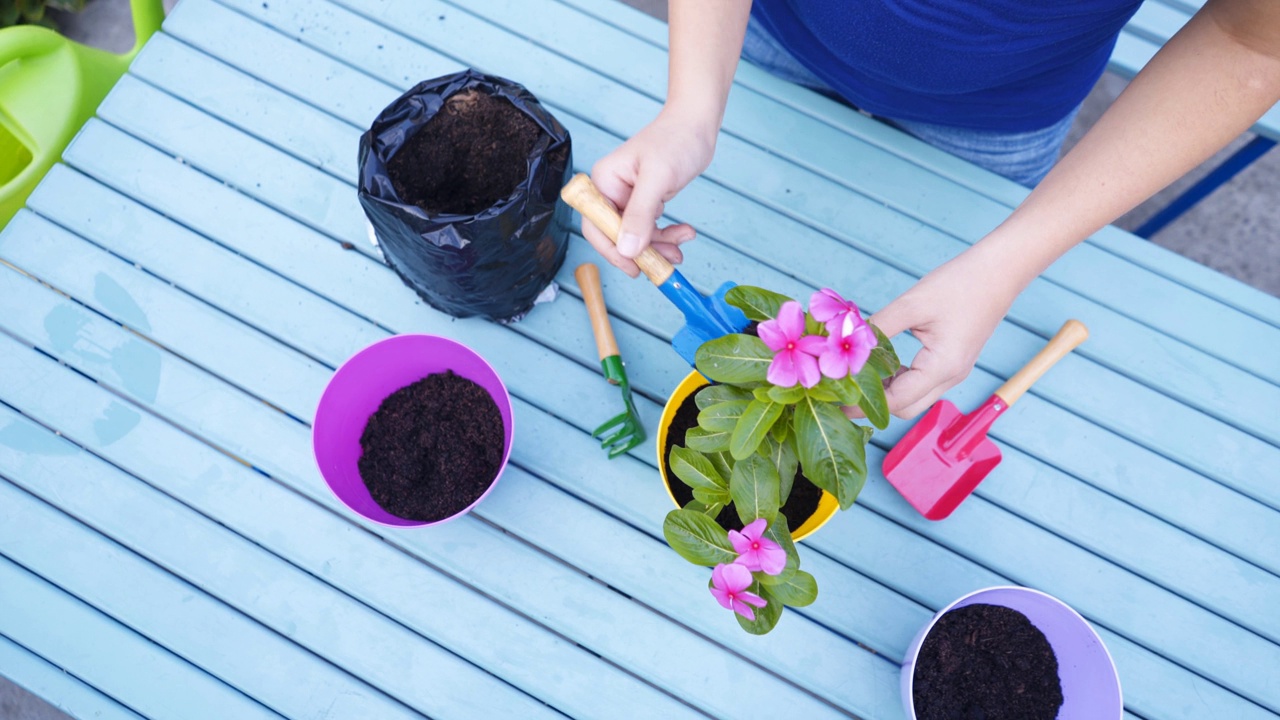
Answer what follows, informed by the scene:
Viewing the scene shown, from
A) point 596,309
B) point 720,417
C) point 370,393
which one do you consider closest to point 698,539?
point 720,417

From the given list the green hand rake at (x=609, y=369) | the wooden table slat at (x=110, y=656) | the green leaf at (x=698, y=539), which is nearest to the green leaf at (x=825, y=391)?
the green leaf at (x=698, y=539)

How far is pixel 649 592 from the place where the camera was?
122cm

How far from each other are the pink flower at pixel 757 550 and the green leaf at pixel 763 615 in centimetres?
6

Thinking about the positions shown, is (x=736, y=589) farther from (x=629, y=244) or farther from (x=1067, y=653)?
(x=1067, y=653)

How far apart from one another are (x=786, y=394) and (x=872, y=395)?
9 centimetres

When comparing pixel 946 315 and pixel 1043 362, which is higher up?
pixel 946 315

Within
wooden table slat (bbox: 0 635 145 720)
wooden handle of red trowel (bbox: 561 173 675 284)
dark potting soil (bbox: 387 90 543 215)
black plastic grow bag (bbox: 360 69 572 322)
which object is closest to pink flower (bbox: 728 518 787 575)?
wooden handle of red trowel (bbox: 561 173 675 284)

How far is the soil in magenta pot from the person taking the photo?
1.14 metres

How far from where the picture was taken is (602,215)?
3.24ft

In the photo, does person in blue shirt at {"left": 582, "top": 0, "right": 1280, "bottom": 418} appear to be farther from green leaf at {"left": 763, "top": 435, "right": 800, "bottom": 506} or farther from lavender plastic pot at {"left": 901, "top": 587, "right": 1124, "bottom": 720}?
lavender plastic pot at {"left": 901, "top": 587, "right": 1124, "bottom": 720}

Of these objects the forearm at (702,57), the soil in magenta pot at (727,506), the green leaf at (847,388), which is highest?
the forearm at (702,57)

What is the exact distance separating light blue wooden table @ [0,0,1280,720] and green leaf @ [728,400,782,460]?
0.46m

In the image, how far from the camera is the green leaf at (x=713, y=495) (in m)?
0.96

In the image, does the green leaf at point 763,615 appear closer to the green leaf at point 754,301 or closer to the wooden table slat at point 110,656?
the green leaf at point 754,301
